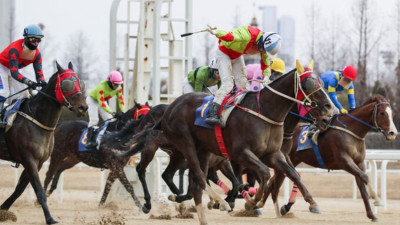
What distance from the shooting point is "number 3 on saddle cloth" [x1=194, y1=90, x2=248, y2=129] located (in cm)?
873

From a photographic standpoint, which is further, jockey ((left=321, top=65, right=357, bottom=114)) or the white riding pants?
jockey ((left=321, top=65, right=357, bottom=114))


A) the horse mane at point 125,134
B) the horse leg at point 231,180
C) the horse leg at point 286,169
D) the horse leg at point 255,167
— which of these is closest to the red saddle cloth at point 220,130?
the horse leg at point 255,167

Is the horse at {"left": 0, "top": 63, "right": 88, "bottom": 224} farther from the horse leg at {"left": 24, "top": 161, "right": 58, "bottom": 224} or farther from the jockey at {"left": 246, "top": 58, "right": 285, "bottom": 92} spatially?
the jockey at {"left": 246, "top": 58, "right": 285, "bottom": 92}

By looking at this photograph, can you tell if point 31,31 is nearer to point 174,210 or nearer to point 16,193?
point 16,193

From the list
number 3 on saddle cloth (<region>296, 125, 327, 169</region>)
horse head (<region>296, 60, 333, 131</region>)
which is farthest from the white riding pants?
number 3 on saddle cloth (<region>296, 125, 327, 169</region>)

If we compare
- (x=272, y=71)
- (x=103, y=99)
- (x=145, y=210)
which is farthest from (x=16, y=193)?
(x=103, y=99)

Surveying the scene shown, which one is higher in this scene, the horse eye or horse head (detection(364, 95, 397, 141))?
the horse eye

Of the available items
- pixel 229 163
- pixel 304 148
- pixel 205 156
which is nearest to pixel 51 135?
pixel 205 156

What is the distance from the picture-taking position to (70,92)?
29.5ft

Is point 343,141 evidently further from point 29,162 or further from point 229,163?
point 29,162

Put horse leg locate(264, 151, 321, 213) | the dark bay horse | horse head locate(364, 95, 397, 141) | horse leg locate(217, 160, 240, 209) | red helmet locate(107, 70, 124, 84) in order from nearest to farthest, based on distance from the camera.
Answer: horse leg locate(264, 151, 321, 213) < horse head locate(364, 95, 397, 141) < horse leg locate(217, 160, 240, 209) < the dark bay horse < red helmet locate(107, 70, 124, 84)

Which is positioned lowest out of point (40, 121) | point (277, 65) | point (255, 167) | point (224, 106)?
point (255, 167)

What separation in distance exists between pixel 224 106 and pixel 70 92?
5.65 ft

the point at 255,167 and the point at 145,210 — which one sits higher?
the point at 255,167
